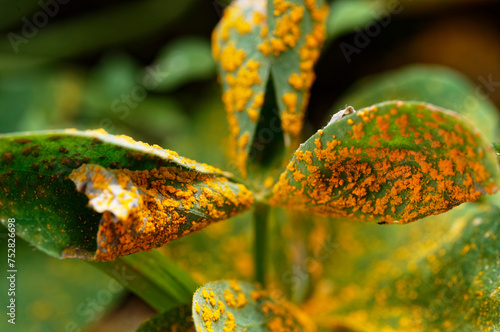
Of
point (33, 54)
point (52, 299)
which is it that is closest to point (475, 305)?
point (52, 299)

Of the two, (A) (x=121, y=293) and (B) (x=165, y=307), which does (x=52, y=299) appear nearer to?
(A) (x=121, y=293)

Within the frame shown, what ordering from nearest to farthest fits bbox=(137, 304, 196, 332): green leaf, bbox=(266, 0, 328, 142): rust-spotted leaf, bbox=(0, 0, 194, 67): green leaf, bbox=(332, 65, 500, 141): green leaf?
bbox=(137, 304, 196, 332): green leaf → bbox=(266, 0, 328, 142): rust-spotted leaf → bbox=(332, 65, 500, 141): green leaf → bbox=(0, 0, 194, 67): green leaf

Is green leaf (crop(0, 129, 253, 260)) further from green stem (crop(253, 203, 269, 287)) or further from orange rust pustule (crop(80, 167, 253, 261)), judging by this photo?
green stem (crop(253, 203, 269, 287))

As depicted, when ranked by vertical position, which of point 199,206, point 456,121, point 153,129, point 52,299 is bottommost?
point 52,299

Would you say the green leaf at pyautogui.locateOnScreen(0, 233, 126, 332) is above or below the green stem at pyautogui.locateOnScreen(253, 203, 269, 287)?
below

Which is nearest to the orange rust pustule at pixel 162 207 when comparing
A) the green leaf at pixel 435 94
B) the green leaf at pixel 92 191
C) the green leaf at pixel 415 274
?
the green leaf at pixel 92 191

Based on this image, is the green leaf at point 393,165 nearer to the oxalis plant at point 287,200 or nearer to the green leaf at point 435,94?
the oxalis plant at point 287,200

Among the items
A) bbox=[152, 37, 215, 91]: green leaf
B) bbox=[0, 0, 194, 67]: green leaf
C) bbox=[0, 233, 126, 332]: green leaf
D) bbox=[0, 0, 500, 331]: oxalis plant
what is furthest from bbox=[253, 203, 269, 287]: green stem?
bbox=[0, 0, 194, 67]: green leaf
